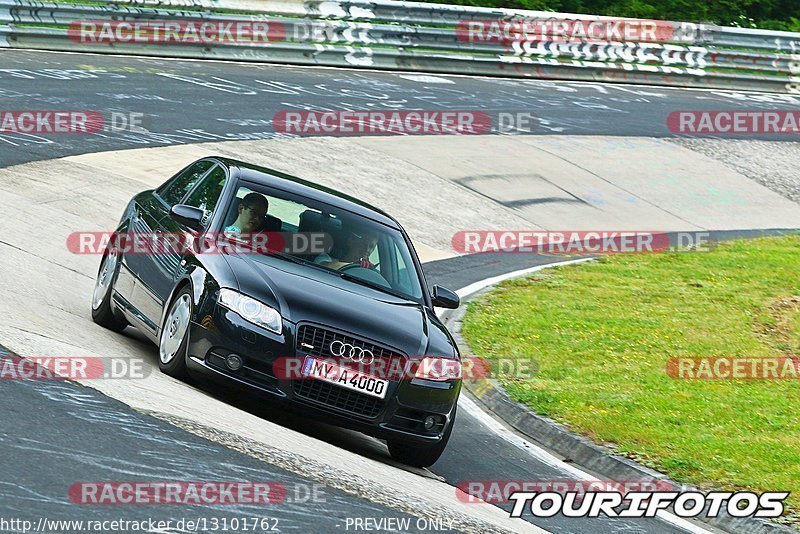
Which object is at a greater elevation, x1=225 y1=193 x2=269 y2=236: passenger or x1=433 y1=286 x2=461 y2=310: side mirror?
x1=225 y1=193 x2=269 y2=236: passenger

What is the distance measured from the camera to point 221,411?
7734 millimetres

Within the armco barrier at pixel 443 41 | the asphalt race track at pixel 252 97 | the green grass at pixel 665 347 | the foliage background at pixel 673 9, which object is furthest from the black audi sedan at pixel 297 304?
the foliage background at pixel 673 9

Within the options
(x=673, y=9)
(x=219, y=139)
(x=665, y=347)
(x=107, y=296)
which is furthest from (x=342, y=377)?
(x=673, y=9)

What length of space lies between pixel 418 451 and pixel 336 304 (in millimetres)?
1105

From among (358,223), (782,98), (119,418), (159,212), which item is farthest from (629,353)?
(782,98)

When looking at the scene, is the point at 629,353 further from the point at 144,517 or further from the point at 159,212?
the point at 144,517

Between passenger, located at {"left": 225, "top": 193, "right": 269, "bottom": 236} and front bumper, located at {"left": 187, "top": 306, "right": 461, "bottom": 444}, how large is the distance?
1.09 metres

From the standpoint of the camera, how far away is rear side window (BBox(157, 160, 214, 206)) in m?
9.96

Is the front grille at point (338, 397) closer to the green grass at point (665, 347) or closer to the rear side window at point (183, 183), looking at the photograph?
the green grass at point (665, 347)

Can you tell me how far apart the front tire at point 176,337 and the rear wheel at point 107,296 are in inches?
53.9

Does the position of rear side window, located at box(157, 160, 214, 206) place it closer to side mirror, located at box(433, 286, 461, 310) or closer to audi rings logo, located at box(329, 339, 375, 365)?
side mirror, located at box(433, 286, 461, 310)

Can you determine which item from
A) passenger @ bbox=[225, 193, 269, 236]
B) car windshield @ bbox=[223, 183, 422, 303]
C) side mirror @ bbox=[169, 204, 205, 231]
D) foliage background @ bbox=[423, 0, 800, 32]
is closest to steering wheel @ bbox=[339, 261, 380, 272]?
car windshield @ bbox=[223, 183, 422, 303]

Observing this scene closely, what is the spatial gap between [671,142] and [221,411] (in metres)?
18.4

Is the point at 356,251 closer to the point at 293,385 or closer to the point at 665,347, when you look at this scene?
the point at 293,385
